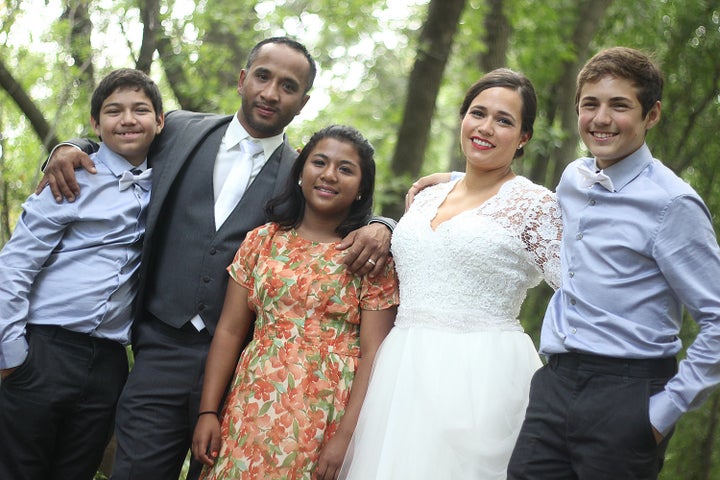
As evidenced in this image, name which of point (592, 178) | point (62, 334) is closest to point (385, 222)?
point (592, 178)

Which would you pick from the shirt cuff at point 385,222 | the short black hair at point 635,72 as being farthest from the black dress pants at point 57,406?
the short black hair at point 635,72

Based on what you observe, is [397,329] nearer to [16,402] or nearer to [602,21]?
[16,402]

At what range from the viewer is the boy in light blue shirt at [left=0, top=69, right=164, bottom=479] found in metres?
3.38

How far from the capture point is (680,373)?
8.31 feet

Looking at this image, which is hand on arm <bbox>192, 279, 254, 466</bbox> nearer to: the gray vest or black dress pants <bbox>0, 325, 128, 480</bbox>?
the gray vest

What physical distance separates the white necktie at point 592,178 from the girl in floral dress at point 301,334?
0.87 metres

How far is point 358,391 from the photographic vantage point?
318 cm

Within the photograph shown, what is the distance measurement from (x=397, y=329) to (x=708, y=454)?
3890mm

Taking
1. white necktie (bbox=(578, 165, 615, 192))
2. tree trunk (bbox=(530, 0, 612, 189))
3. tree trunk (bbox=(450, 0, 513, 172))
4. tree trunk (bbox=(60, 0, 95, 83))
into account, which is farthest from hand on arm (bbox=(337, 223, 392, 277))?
tree trunk (bbox=(530, 0, 612, 189))

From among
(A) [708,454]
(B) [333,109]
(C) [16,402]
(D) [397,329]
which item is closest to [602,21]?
(B) [333,109]

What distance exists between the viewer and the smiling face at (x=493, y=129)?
10.5 ft

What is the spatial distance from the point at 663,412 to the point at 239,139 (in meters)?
2.16

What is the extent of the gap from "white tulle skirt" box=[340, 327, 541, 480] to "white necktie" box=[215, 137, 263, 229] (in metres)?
0.99

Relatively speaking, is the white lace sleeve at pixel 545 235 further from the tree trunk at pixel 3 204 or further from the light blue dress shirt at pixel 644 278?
the tree trunk at pixel 3 204
